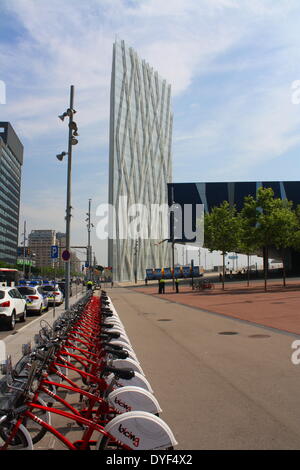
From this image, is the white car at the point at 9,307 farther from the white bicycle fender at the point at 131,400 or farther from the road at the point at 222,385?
the white bicycle fender at the point at 131,400

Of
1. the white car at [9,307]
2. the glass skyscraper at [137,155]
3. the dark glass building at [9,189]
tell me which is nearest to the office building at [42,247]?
the dark glass building at [9,189]

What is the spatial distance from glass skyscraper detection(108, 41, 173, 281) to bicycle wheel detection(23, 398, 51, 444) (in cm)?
9613

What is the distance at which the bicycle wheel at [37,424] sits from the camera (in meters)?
3.95

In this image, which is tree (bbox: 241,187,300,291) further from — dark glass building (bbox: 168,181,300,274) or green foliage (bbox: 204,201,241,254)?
dark glass building (bbox: 168,181,300,274)

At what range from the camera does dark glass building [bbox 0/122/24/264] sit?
13350 centimetres

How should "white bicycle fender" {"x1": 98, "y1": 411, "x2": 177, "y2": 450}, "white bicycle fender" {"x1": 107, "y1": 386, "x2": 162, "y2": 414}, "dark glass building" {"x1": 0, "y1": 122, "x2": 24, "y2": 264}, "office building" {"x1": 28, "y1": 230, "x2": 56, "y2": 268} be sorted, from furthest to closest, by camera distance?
"office building" {"x1": 28, "y1": 230, "x2": 56, "y2": 268} → "dark glass building" {"x1": 0, "y1": 122, "x2": 24, "y2": 264} → "white bicycle fender" {"x1": 107, "y1": 386, "x2": 162, "y2": 414} → "white bicycle fender" {"x1": 98, "y1": 411, "x2": 177, "y2": 450}

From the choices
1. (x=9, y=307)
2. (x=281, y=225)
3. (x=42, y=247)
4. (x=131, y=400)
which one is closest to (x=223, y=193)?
(x=281, y=225)

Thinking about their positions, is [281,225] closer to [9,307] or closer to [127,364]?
[9,307]

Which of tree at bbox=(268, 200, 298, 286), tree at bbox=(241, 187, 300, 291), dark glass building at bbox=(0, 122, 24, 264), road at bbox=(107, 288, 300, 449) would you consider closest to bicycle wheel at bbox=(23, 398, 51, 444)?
road at bbox=(107, 288, 300, 449)

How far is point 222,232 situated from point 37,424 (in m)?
36.7

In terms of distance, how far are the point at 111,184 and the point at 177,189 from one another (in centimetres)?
4085

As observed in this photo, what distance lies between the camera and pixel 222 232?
131 feet
